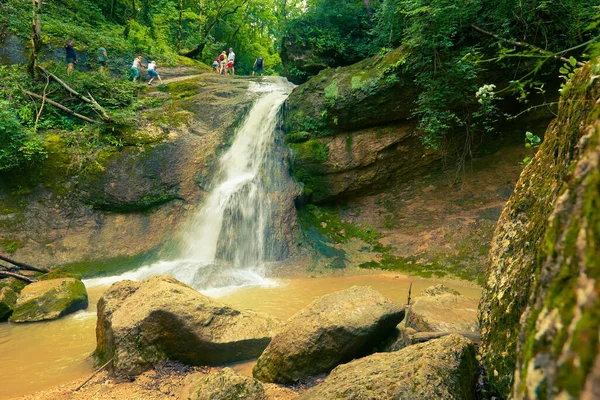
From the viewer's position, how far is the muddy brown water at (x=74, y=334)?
4.11 metres

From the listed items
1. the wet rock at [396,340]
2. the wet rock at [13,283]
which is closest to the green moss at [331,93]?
the wet rock at [396,340]

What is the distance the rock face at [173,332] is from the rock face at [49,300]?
2.20 metres

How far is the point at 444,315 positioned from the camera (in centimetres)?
384

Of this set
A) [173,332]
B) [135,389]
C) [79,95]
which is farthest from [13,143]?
[135,389]

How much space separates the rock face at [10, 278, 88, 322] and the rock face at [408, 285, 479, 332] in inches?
233

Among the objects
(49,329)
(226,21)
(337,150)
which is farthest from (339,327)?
(226,21)

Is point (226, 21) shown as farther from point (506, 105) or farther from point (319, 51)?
point (506, 105)

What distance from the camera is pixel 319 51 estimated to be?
13.3 m

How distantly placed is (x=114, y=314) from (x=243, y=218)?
6360mm

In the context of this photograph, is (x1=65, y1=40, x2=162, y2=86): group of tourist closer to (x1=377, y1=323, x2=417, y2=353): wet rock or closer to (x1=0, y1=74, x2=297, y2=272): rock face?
(x1=0, y1=74, x2=297, y2=272): rock face

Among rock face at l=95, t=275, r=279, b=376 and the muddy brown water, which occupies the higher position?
rock face at l=95, t=275, r=279, b=376

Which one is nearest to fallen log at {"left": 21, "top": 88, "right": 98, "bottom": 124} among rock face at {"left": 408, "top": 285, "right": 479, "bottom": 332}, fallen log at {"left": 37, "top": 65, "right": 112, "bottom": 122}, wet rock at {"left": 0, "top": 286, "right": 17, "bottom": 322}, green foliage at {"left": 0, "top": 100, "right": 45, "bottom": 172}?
fallen log at {"left": 37, "top": 65, "right": 112, "bottom": 122}

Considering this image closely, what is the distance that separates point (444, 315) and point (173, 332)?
10.3 ft

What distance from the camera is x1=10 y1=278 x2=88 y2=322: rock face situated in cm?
593
